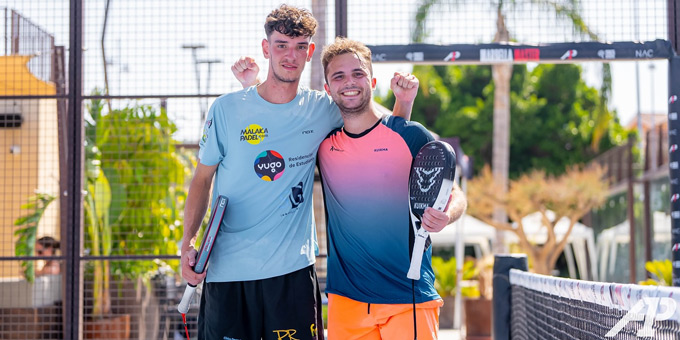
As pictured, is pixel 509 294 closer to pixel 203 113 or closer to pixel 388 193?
pixel 388 193

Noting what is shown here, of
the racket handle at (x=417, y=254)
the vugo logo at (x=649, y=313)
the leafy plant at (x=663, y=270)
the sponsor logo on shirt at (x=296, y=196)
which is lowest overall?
the leafy plant at (x=663, y=270)

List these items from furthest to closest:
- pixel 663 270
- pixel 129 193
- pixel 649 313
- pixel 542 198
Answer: pixel 542 198 < pixel 663 270 < pixel 129 193 < pixel 649 313

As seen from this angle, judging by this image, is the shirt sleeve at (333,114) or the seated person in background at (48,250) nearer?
the shirt sleeve at (333,114)

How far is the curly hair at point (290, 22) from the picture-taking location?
3736mm

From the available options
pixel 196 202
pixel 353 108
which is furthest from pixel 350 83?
pixel 196 202

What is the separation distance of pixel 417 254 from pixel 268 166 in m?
0.83

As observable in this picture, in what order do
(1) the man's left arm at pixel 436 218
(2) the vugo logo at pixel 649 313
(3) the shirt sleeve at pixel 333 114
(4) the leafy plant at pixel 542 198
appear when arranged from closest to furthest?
(2) the vugo logo at pixel 649 313
(1) the man's left arm at pixel 436 218
(3) the shirt sleeve at pixel 333 114
(4) the leafy plant at pixel 542 198

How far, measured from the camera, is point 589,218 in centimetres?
3048

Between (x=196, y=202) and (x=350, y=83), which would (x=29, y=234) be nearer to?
(x=196, y=202)

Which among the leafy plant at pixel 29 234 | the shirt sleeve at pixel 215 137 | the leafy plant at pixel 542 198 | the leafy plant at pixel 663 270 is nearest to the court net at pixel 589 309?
the shirt sleeve at pixel 215 137

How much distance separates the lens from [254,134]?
12.2 feet

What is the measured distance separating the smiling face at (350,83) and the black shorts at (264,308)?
2.71ft

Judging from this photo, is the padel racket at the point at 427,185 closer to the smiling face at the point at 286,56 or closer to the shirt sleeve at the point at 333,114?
the shirt sleeve at the point at 333,114

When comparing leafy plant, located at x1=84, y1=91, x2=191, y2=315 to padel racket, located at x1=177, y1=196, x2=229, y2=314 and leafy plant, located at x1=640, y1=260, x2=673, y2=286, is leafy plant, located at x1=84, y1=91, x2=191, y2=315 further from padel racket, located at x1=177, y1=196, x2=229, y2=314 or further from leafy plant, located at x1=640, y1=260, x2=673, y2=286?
leafy plant, located at x1=640, y1=260, x2=673, y2=286
